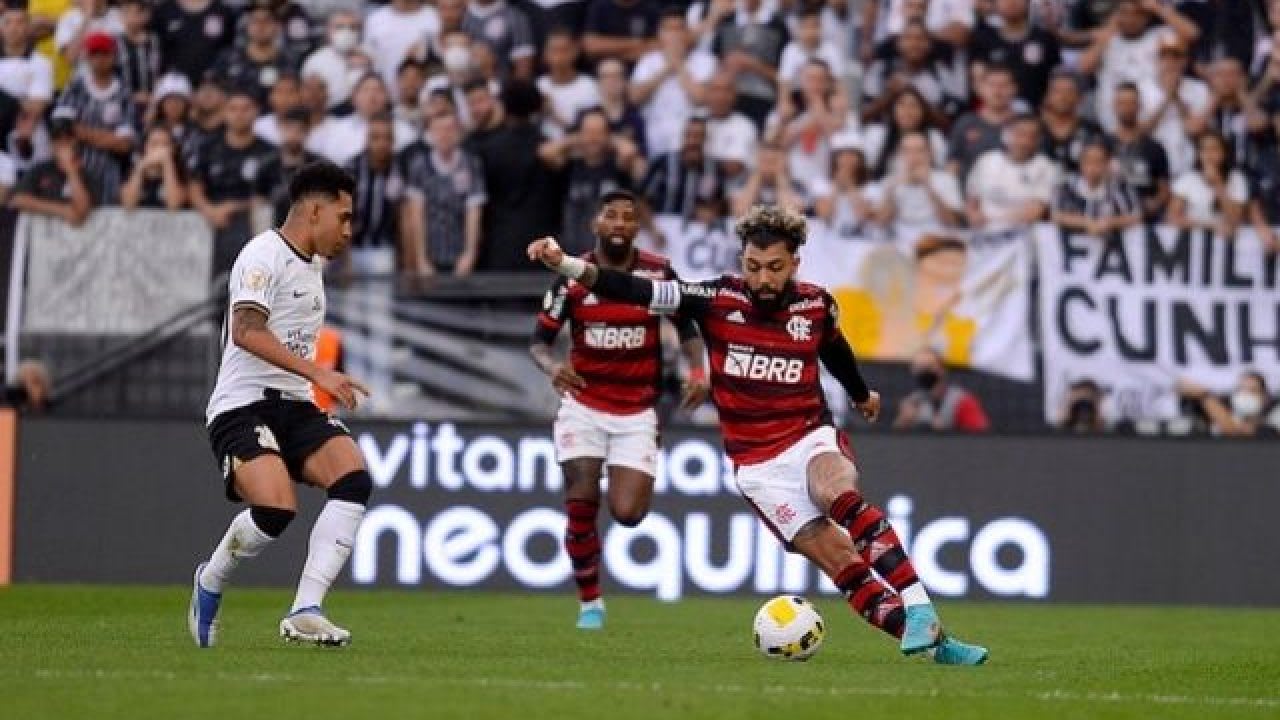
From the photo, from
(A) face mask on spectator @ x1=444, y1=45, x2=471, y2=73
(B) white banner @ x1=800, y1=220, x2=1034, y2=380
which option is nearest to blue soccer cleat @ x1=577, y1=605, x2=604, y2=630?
(B) white banner @ x1=800, y1=220, x2=1034, y2=380

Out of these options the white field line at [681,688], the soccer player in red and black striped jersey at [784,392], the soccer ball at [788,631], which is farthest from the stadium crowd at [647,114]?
the white field line at [681,688]

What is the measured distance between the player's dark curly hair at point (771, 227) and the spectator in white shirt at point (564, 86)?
8983 mm

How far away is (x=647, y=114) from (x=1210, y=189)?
466 cm

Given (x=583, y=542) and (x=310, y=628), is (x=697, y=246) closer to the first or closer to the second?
(x=583, y=542)

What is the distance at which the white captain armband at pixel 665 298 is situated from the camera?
12.7 m

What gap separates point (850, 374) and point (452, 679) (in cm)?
322

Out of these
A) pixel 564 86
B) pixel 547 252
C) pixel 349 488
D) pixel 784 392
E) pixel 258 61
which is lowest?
pixel 349 488

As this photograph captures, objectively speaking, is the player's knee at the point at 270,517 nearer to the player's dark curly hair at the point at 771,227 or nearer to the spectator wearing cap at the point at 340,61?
the player's dark curly hair at the point at 771,227

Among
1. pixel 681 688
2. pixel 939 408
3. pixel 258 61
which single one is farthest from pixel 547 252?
pixel 258 61

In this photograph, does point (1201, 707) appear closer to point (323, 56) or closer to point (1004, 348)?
point (1004, 348)

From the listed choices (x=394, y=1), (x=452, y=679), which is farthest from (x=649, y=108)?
(x=452, y=679)

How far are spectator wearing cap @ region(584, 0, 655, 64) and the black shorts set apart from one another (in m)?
9.94

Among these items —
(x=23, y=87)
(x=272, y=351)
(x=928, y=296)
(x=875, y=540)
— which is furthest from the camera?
(x=23, y=87)

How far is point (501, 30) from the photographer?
2208cm
